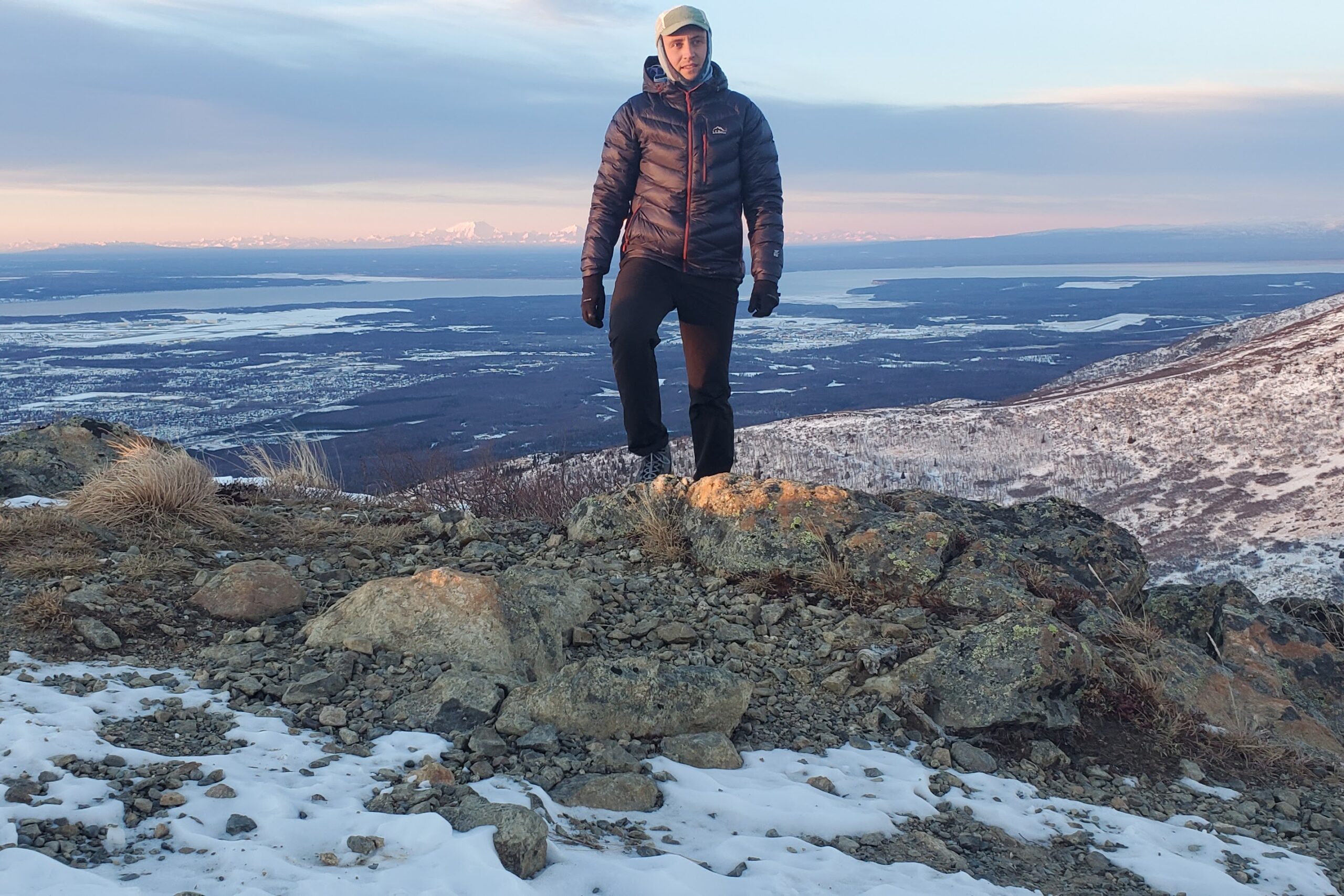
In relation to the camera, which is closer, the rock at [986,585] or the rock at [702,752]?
the rock at [702,752]

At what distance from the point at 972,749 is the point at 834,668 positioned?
534 mm

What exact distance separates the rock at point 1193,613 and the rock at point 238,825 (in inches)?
144

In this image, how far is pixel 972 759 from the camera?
2729 millimetres

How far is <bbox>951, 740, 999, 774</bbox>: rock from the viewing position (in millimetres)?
2711

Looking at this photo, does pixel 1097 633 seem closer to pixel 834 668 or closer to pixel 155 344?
pixel 834 668

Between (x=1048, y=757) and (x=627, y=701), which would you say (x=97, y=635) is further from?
(x=1048, y=757)

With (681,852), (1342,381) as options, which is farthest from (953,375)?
(681,852)

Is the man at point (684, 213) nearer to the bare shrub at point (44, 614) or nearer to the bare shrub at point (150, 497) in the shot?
the bare shrub at point (150, 497)

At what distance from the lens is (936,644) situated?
3277mm

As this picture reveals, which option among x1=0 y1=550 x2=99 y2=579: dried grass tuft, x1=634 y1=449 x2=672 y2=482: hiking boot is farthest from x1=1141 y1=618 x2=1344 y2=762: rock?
x1=0 y1=550 x2=99 y2=579: dried grass tuft

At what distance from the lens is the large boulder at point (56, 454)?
5266 millimetres

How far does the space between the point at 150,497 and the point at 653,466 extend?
2351mm

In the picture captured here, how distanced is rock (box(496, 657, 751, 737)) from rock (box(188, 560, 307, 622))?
1157 mm

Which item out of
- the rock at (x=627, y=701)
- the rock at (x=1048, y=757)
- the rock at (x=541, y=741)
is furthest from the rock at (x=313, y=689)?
the rock at (x=1048, y=757)
